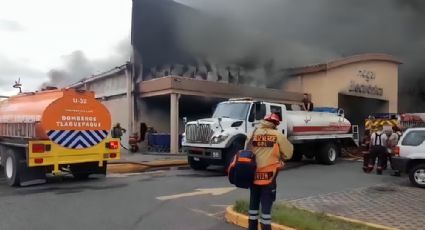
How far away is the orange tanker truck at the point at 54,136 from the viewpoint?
9.14 metres

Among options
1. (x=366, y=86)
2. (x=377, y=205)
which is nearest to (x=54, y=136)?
(x=377, y=205)

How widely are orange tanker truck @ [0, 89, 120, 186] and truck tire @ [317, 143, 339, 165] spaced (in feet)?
25.8

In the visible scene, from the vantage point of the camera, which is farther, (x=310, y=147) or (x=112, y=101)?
(x=112, y=101)

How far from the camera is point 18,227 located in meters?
5.64

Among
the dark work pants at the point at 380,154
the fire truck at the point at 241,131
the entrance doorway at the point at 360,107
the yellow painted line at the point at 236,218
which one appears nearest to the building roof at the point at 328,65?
the entrance doorway at the point at 360,107

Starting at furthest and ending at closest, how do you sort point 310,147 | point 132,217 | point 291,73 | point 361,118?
point 361,118, point 291,73, point 310,147, point 132,217

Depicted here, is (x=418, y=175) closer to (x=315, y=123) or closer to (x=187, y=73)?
(x=315, y=123)

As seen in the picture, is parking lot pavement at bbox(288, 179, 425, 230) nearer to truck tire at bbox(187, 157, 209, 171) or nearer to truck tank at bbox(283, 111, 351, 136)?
truck tire at bbox(187, 157, 209, 171)

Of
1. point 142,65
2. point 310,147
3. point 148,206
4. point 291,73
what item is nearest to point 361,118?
point 291,73

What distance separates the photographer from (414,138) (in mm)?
10164

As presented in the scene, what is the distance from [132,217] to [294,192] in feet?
12.2

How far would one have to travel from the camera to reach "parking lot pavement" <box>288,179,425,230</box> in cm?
603

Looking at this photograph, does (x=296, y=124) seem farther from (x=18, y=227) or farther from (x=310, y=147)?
(x=18, y=227)

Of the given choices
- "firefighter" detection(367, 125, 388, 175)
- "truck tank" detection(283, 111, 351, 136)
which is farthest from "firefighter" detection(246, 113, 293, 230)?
"truck tank" detection(283, 111, 351, 136)
